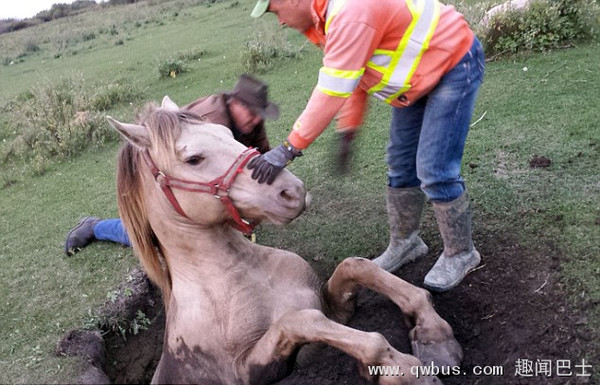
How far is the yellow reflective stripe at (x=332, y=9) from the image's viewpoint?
2320mm

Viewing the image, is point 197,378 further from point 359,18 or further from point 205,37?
point 205,37

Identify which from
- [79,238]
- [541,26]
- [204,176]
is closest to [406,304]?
[204,176]

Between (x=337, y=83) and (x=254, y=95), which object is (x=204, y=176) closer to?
(x=337, y=83)

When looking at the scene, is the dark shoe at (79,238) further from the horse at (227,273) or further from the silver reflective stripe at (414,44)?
the silver reflective stripe at (414,44)

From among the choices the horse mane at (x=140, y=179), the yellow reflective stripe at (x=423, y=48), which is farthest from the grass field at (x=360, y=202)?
the yellow reflective stripe at (x=423, y=48)

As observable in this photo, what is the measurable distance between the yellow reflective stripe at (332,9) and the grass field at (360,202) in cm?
174

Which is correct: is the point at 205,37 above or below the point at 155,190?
below

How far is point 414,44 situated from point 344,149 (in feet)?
2.57

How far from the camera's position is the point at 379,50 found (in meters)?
2.49

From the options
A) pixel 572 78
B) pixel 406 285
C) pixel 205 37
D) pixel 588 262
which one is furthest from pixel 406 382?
pixel 205 37

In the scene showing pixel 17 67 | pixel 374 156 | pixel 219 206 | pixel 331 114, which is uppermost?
pixel 331 114

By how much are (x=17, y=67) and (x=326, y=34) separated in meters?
22.9

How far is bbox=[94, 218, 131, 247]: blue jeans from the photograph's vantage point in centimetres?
459

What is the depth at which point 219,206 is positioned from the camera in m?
2.37
